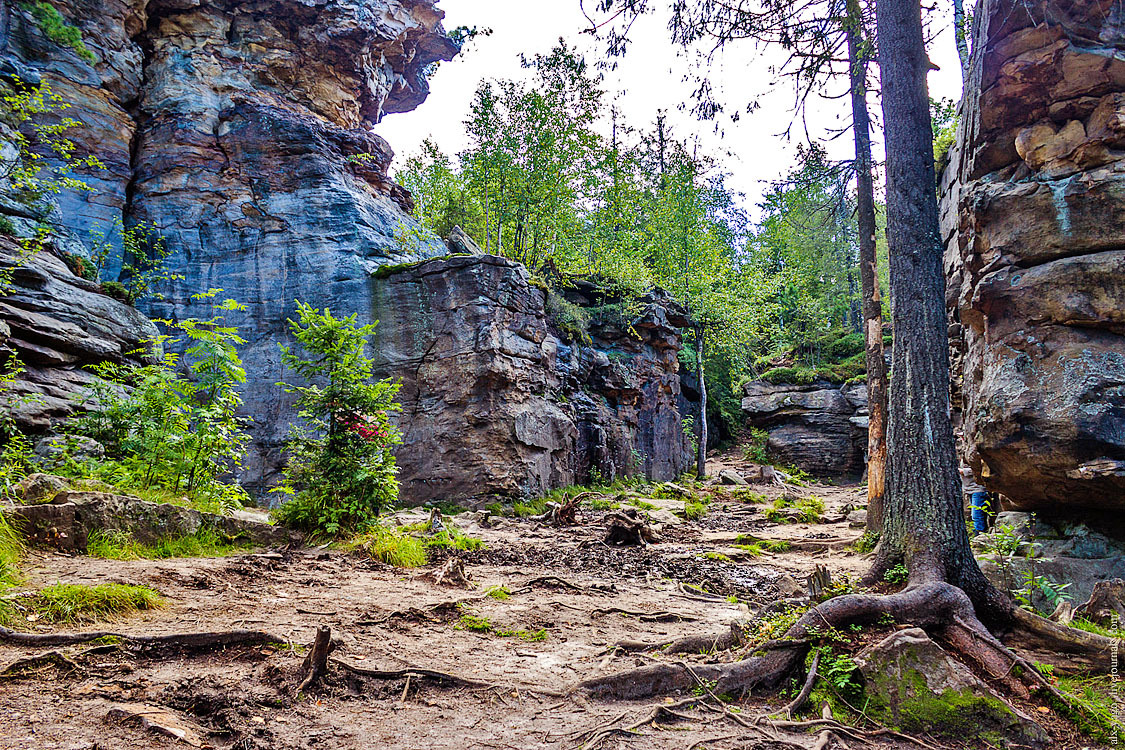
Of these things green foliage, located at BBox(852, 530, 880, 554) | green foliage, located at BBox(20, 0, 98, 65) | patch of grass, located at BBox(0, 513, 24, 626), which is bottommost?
green foliage, located at BBox(852, 530, 880, 554)

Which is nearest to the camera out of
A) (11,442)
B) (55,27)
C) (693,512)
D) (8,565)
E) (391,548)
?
(8,565)

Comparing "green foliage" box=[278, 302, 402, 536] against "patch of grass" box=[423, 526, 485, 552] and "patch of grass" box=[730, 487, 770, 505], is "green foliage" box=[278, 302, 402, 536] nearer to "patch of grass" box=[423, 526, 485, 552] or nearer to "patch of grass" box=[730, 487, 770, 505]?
"patch of grass" box=[423, 526, 485, 552]

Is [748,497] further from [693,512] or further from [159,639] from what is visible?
[159,639]

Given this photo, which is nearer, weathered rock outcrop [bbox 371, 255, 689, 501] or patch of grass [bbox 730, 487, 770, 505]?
weathered rock outcrop [bbox 371, 255, 689, 501]

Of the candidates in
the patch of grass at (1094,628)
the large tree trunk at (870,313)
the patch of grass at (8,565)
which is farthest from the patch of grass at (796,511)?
the patch of grass at (8,565)

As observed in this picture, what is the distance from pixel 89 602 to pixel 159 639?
0.95 m

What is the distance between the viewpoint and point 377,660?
448 centimetres

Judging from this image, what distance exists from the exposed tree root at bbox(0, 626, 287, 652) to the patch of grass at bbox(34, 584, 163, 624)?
1.32 feet

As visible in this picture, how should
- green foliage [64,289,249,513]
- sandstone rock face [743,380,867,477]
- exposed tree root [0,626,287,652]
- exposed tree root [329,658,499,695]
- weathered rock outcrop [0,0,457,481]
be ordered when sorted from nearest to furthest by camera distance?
exposed tree root [0,626,287,652]
exposed tree root [329,658,499,695]
green foliage [64,289,249,513]
weathered rock outcrop [0,0,457,481]
sandstone rock face [743,380,867,477]

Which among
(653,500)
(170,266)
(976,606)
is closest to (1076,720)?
(976,606)

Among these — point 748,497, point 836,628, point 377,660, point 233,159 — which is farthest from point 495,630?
point 233,159

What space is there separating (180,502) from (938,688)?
863 cm

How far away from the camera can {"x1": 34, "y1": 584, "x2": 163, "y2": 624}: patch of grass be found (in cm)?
423

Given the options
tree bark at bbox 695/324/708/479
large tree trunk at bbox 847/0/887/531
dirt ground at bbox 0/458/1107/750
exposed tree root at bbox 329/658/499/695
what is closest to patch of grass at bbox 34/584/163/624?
dirt ground at bbox 0/458/1107/750
